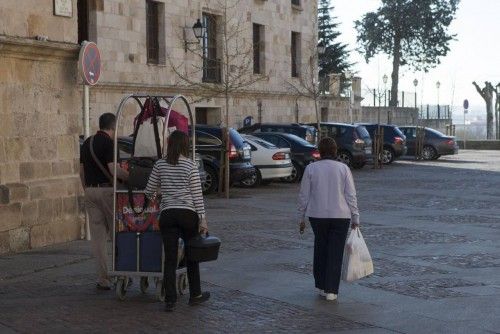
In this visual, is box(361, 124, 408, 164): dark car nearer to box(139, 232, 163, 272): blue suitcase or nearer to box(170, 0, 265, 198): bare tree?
box(170, 0, 265, 198): bare tree

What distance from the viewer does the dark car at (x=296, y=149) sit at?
98.4 ft

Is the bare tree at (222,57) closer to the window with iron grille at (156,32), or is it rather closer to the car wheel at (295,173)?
the window with iron grille at (156,32)

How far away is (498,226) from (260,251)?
5.38 metres

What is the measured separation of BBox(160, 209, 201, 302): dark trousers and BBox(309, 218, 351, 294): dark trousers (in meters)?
1.36

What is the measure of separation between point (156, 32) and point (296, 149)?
6631 mm

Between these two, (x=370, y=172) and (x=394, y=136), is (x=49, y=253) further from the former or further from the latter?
(x=394, y=136)

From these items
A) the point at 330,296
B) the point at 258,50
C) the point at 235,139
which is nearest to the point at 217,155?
the point at 235,139

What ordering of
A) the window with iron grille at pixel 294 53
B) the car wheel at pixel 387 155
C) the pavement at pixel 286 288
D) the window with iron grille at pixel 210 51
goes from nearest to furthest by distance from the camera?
the pavement at pixel 286 288, the window with iron grille at pixel 210 51, the car wheel at pixel 387 155, the window with iron grille at pixel 294 53

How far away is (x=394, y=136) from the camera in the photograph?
4041cm

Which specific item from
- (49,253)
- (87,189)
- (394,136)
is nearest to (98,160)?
(87,189)

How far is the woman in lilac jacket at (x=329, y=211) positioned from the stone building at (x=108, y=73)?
16.2 ft

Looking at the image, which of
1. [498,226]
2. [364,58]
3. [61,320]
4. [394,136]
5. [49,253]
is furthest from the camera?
[364,58]

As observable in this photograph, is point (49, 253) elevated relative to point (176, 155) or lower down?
lower down

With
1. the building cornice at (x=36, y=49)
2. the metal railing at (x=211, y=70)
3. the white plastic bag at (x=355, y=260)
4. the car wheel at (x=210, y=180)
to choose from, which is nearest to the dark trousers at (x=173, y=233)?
the white plastic bag at (x=355, y=260)
